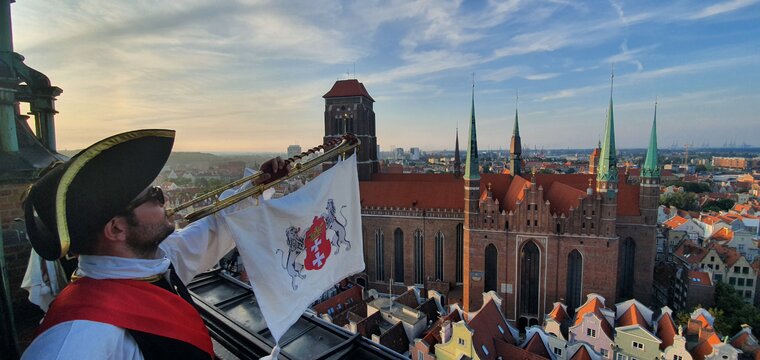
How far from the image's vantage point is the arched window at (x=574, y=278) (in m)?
21.2

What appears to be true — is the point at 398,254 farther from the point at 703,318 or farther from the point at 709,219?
the point at 709,219

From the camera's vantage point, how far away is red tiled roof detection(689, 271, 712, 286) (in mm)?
22406

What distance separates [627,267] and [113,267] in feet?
87.2

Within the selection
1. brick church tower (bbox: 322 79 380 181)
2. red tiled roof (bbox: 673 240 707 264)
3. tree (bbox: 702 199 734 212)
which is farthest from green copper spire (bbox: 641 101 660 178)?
tree (bbox: 702 199 734 212)

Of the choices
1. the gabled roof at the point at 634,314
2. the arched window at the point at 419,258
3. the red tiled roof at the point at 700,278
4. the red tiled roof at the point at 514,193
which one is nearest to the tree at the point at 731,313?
the red tiled roof at the point at 700,278

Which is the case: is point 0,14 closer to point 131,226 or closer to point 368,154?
point 131,226

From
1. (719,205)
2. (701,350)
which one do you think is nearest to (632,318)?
(701,350)

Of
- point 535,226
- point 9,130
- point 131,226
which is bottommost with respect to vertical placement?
point 535,226

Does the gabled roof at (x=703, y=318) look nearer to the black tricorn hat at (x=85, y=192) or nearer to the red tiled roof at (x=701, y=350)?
the red tiled roof at (x=701, y=350)

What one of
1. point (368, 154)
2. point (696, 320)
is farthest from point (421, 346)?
point (368, 154)

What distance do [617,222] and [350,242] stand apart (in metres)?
23.1

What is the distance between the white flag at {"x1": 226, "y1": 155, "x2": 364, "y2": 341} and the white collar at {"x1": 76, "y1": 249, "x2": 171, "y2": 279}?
104cm

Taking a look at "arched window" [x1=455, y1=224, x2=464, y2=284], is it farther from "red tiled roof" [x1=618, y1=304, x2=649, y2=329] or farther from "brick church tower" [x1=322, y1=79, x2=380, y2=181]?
"red tiled roof" [x1=618, y1=304, x2=649, y2=329]

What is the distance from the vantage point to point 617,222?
71.7 ft
